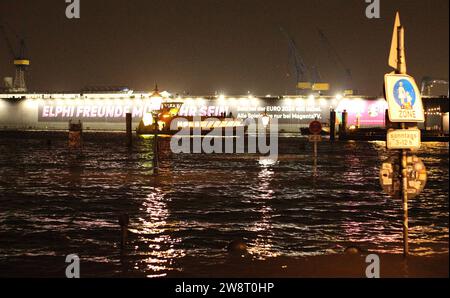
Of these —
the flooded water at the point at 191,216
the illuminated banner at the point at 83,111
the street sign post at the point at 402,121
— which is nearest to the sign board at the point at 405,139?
the street sign post at the point at 402,121

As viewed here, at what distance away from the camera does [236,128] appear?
75375 millimetres

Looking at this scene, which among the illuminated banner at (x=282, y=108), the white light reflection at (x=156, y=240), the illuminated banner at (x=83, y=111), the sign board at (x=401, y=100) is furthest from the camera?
the illuminated banner at (x=83, y=111)

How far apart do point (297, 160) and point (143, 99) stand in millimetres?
82227

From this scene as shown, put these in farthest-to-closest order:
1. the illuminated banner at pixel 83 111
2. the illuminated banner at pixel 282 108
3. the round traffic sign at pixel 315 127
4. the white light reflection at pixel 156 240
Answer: the illuminated banner at pixel 83 111 < the illuminated banner at pixel 282 108 < the round traffic sign at pixel 315 127 < the white light reflection at pixel 156 240

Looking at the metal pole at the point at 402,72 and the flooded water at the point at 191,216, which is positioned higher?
the metal pole at the point at 402,72

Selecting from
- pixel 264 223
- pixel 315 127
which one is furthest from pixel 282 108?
pixel 264 223

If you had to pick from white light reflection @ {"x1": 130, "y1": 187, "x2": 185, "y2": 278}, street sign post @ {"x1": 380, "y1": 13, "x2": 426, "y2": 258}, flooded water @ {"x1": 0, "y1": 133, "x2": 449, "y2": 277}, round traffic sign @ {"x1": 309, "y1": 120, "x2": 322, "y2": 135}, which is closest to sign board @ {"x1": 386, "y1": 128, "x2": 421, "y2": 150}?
street sign post @ {"x1": 380, "y1": 13, "x2": 426, "y2": 258}

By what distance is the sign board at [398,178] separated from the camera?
9.62 meters

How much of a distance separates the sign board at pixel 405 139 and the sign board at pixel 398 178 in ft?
0.64

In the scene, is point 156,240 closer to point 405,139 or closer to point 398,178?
point 398,178

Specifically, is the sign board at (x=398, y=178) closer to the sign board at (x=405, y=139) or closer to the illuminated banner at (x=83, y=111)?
the sign board at (x=405, y=139)

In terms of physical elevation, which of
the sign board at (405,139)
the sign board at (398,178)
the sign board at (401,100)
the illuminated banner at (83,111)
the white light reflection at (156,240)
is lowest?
the white light reflection at (156,240)

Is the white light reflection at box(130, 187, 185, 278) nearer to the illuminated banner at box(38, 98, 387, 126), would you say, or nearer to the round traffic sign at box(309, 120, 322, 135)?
the round traffic sign at box(309, 120, 322, 135)
